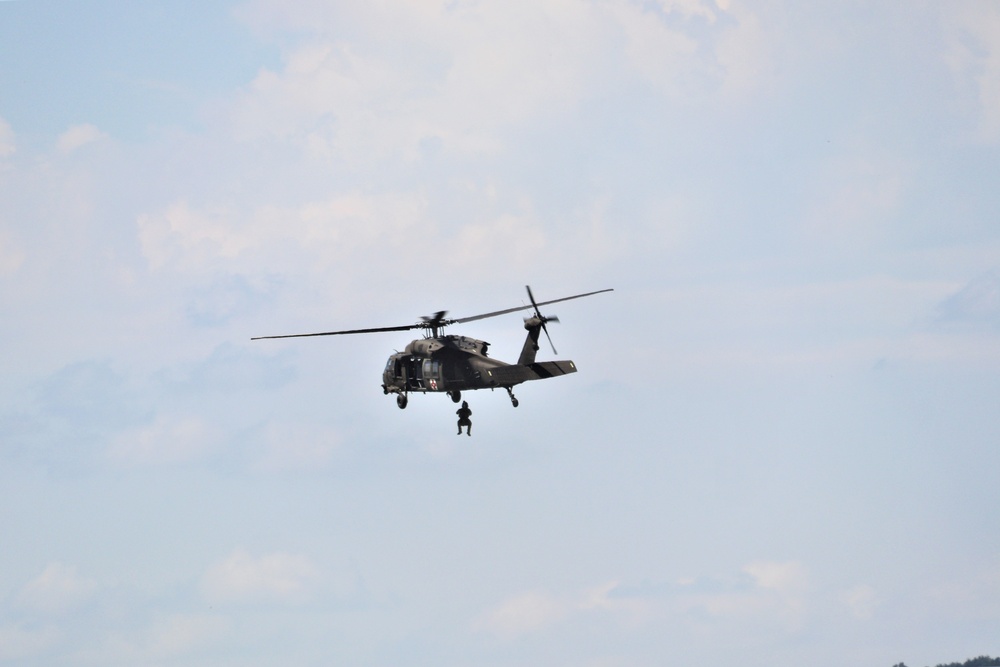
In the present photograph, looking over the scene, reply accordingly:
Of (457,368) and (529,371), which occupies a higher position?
(457,368)

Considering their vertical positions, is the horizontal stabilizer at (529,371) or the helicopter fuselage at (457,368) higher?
the helicopter fuselage at (457,368)

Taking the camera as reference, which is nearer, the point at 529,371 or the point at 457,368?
the point at 529,371

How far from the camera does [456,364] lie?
384 ft

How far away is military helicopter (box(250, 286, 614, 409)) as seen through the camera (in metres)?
112

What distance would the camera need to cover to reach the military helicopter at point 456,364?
4414 inches

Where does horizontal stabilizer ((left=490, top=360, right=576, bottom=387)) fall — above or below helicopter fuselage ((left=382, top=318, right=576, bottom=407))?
below

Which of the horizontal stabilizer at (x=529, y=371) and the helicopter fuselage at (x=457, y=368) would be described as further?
the helicopter fuselage at (x=457, y=368)

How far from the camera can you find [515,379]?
11325 centimetres

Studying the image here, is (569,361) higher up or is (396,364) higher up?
(396,364)

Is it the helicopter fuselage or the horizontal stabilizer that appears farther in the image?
the helicopter fuselage

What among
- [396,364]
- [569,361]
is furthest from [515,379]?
[396,364]

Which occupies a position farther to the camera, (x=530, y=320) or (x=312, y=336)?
(x=312, y=336)

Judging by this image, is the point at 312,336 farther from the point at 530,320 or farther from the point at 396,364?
the point at 530,320

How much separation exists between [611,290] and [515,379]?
10.2 m
